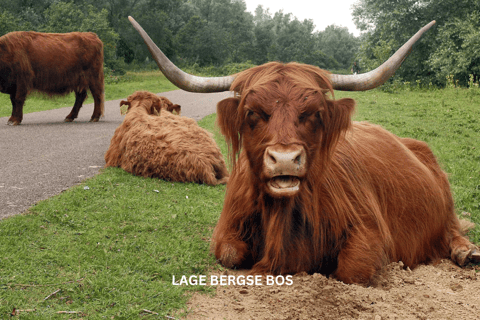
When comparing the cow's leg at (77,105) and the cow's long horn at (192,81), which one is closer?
the cow's long horn at (192,81)

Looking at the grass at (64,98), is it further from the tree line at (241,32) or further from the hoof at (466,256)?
the hoof at (466,256)

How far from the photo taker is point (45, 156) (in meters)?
7.16

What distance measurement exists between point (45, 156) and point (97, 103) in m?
5.57

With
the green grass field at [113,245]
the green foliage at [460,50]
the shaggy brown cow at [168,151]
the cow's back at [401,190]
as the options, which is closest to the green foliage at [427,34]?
the green foliage at [460,50]

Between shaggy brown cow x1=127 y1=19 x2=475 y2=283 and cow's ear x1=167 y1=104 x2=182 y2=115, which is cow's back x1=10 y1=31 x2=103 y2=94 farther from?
shaggy brown cow x1=127 y1=19 x2=475 y2=283

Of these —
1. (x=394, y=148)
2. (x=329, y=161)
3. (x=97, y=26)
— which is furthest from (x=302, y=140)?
(x=97, y=26)

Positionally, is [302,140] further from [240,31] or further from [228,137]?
[240,31]

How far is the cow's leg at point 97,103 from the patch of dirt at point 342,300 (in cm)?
1056

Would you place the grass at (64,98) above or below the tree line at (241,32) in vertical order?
below

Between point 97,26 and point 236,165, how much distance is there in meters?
26.0

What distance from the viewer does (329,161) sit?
2.94m

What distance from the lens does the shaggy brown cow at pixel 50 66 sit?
11336 millimetres

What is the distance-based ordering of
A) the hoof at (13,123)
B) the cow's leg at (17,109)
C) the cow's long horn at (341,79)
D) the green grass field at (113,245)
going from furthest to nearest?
the cow's leg at (17,109)
the hoof at (13,123)
the cow's long horn at (341,79)
the green grass field at (113,245)

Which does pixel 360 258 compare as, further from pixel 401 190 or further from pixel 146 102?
pixel 146 102
